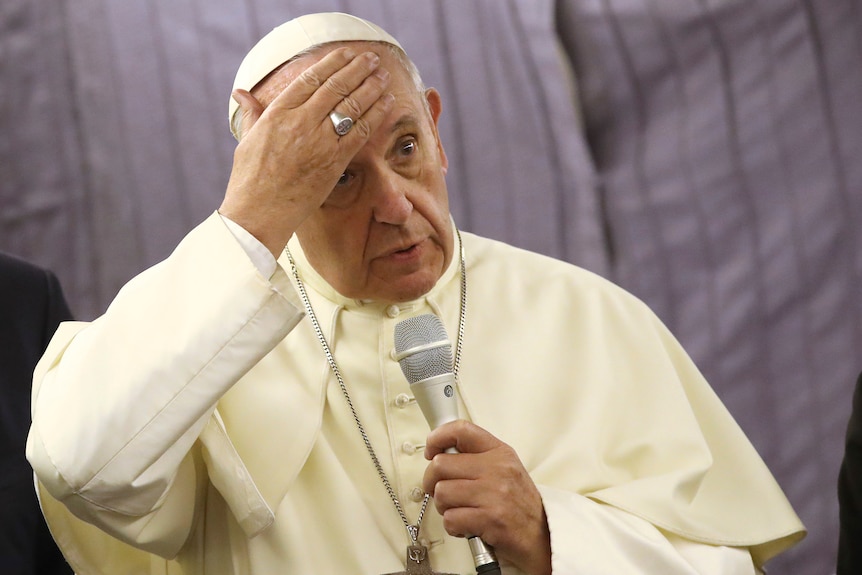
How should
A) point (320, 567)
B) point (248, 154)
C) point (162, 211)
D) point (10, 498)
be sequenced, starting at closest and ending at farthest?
point (248, 154), point (320, 567), point (10, 498), point (162, 211)

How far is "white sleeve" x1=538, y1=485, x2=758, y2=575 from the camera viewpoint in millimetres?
2191

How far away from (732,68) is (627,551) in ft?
6.77

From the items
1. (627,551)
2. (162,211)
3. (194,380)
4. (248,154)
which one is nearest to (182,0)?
(162,211)

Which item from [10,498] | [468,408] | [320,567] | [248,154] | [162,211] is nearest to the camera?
[248,154]

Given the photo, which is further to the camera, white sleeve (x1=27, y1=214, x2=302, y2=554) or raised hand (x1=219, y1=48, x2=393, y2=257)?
raised hand (x1=219, y1=48, x2=393, y2=257)

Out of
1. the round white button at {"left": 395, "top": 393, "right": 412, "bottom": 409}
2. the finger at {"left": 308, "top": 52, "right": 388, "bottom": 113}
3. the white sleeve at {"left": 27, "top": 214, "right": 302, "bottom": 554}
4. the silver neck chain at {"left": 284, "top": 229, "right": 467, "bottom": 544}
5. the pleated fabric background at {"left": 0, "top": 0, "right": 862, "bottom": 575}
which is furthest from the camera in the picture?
the pleated fabric background at {"left": 0, "top": 0, "right": 862, "bottom": 575}

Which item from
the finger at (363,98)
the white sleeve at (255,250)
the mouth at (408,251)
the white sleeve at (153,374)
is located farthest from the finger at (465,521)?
the finger at (363,98)

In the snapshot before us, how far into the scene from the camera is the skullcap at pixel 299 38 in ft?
8.67

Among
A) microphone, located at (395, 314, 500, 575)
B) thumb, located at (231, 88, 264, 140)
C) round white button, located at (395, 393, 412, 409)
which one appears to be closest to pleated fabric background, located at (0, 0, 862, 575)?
thumb, located at (231, 88, 264, 140)

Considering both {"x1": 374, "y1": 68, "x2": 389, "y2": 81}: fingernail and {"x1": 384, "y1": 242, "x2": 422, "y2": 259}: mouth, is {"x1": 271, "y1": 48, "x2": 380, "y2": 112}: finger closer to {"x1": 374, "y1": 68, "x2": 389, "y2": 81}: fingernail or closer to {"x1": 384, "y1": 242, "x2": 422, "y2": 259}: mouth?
{"x1": 374, "y1": 68, "x2": 389, "y2": 81}: fingernail

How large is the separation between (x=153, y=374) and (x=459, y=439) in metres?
0.57

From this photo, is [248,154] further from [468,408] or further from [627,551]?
[627,551]

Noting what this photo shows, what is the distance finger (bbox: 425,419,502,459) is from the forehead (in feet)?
2.81

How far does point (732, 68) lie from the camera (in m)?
3.78
